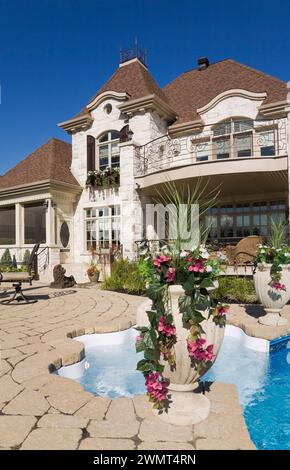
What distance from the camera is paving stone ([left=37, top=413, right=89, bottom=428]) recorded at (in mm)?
2338

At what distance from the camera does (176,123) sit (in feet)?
45.1

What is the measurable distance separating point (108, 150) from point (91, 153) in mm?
906

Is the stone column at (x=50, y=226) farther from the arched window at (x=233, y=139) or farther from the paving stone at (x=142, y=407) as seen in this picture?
the paving stone at (x=142, y=407)

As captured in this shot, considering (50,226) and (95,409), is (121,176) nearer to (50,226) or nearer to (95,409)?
(50,226)

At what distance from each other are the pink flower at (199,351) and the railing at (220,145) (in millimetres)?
9640

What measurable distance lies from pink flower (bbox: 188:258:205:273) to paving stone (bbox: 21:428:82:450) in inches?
60.3

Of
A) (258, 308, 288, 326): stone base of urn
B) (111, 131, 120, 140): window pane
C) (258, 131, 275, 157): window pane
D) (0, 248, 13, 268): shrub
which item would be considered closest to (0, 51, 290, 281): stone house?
(258, 131, 275, 157): window pane

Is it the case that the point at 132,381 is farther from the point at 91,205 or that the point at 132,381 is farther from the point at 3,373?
the point at 91,205

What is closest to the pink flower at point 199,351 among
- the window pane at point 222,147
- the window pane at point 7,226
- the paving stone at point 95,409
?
the paving stone at point 95,409

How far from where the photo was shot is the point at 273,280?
207 inches

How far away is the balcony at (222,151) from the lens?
9516mm

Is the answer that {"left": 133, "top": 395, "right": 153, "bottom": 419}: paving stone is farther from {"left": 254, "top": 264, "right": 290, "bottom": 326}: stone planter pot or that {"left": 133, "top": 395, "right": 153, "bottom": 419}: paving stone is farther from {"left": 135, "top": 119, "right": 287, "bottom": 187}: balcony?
{"left": 135, "top": 119, "right": 287, "bottom": 187}: balcony

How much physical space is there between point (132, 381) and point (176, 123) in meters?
12.4
